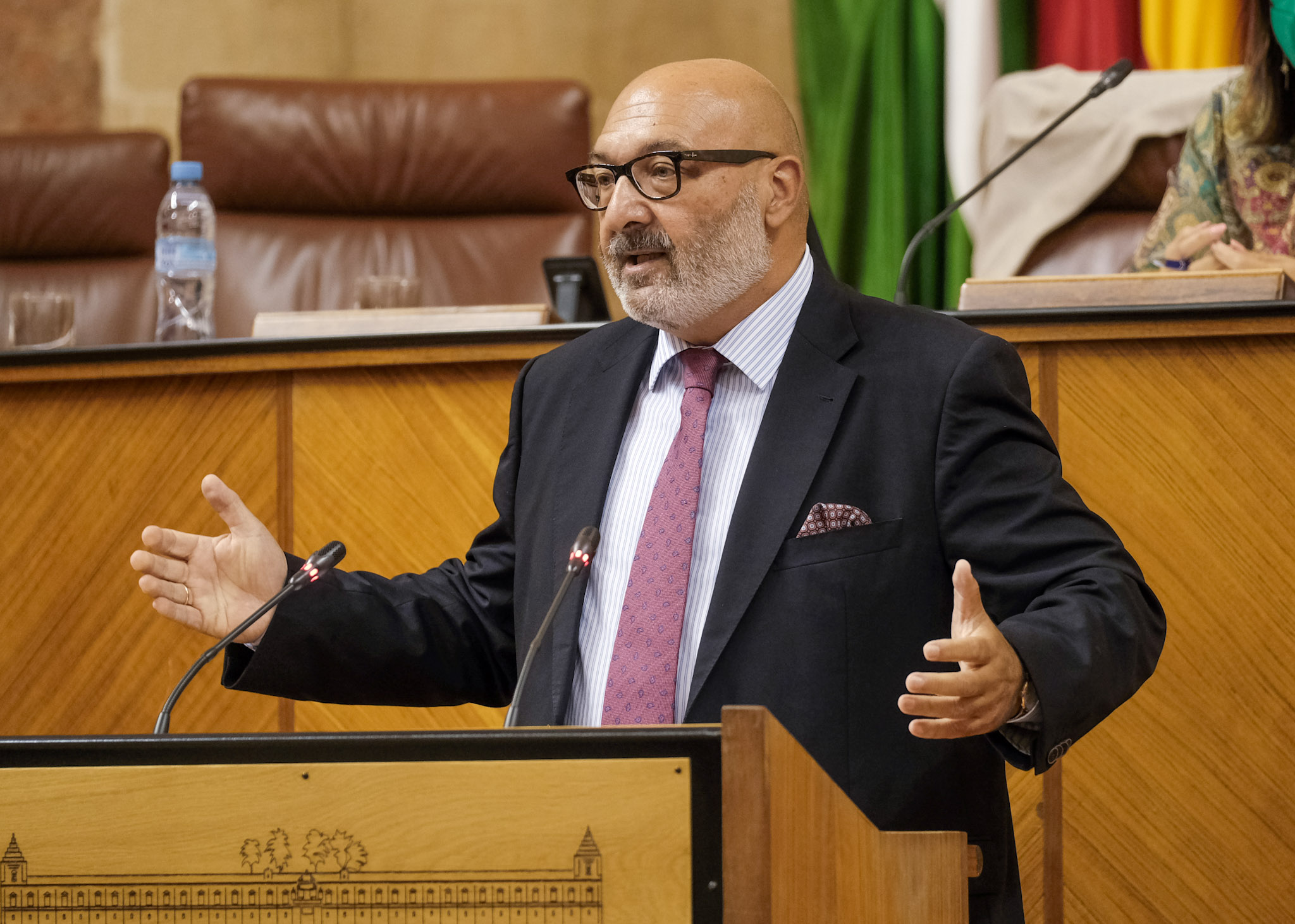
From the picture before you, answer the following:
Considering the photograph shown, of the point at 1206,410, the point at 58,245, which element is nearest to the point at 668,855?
the point at 1206,410

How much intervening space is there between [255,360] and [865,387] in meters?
0.93

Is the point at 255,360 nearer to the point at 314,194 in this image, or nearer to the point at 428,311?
the point at 428,311

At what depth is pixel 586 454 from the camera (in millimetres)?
1495

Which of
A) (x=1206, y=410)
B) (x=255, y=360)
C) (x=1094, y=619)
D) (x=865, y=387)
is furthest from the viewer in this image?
(x=255, y=360)

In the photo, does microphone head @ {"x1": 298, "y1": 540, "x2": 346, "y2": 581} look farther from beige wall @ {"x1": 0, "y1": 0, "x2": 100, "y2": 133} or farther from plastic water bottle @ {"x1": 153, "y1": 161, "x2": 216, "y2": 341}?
beige wall @ {"x1": 0, "y1": 0, "x2": 100, "y2": 133}

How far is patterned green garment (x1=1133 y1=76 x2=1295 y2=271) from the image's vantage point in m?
2.50

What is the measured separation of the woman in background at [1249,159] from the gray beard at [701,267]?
3.62 ft

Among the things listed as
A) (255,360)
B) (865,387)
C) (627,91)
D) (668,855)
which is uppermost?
(627,91)

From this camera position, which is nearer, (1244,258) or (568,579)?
(568,579)

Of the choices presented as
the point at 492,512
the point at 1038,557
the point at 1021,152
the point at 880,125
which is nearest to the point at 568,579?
the point at 1038,557

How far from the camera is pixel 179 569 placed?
128 cm

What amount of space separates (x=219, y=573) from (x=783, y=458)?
0.54 meters

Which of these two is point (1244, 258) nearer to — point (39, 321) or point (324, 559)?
point (324, 559)

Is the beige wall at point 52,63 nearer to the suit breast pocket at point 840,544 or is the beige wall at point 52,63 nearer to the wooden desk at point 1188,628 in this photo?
the wooden desk at point 1188,628
